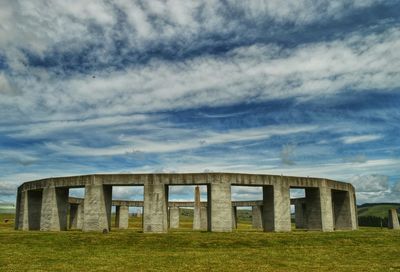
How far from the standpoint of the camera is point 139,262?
647 inches

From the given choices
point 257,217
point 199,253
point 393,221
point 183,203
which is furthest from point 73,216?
point 393,221

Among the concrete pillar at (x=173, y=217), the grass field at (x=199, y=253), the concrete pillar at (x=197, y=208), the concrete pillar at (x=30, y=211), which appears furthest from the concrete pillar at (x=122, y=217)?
the grass field at (x=199, y=253)

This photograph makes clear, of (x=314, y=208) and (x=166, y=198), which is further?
(x=314, y=208)

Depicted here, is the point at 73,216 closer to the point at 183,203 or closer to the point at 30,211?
the point at 30,211

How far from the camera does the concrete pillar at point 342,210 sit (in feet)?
128

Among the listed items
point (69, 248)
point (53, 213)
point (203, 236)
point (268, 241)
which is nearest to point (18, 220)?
point (53, 213)

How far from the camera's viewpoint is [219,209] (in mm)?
30969

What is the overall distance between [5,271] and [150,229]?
17.7m

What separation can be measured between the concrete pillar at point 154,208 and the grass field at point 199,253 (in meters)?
4.24

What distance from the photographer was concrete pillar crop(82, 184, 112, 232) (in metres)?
31.7

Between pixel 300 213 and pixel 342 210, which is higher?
pixel 342 210

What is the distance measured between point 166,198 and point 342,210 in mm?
19449

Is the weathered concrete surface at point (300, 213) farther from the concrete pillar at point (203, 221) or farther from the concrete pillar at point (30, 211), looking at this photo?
the concrete pillar at point (30, 211)

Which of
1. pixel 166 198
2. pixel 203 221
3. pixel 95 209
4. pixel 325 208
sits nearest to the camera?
pixel 95 209
